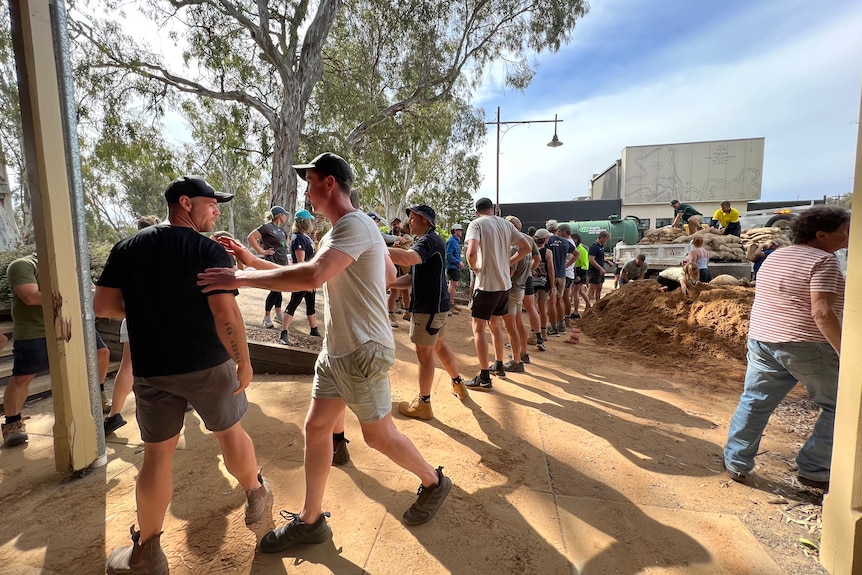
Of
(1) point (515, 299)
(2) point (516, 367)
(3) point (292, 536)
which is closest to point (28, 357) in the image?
(3) point (292, 536)

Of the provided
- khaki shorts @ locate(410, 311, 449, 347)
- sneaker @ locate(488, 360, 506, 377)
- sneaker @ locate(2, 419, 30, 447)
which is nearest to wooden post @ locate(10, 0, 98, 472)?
sneaker @ locate(2, 419, 30, 447)

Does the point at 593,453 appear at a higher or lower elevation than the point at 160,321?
lower

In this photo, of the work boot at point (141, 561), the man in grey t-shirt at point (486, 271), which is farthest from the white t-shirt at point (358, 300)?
the man in grey t-shirt at point (486, 271)

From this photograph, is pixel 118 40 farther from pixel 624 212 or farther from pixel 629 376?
pixel 624 212

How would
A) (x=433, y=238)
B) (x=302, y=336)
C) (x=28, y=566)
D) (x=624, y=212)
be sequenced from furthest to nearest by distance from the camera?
(x=624, y=212)
(x=302, y=336)
(x=433, y=238)
(x=28, y=566)

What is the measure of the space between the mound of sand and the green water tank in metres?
11.0

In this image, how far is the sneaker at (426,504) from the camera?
7.52 feet

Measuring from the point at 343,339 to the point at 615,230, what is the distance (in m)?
19.6

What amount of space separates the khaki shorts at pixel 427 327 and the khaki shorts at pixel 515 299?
1750 mm

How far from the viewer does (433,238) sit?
3.45m

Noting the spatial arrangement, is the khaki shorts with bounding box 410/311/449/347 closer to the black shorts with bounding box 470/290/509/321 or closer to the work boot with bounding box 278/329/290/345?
the black shorts with bounding box 470/290/509/321

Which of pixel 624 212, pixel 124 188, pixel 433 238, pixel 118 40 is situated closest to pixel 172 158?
pixel 118 40

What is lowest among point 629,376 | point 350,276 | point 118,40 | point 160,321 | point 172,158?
point 629,376

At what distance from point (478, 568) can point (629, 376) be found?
426 cm
